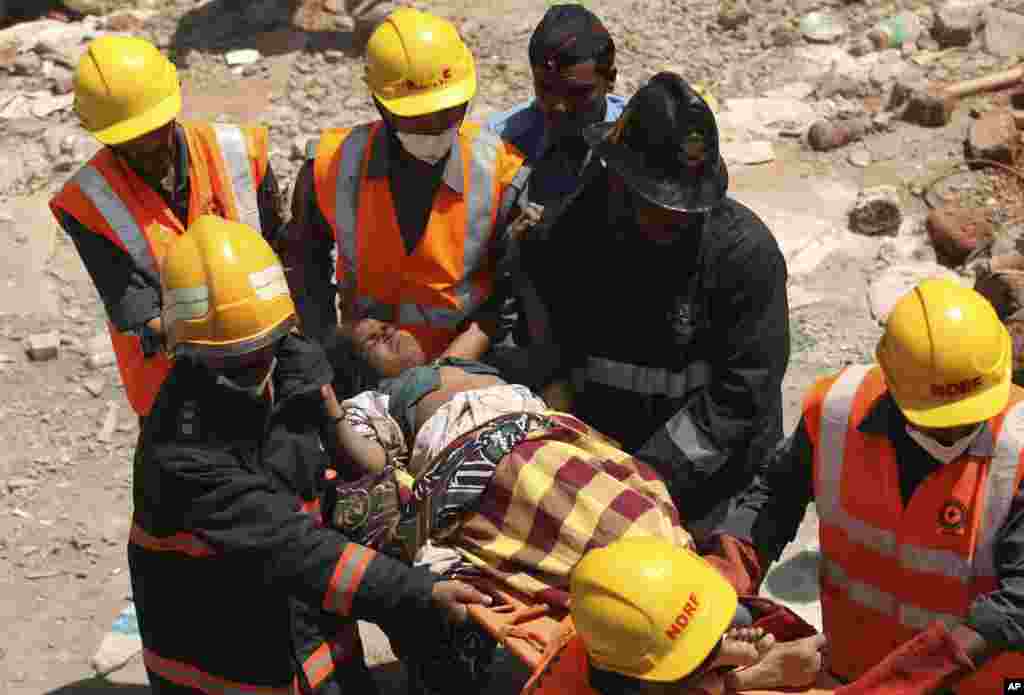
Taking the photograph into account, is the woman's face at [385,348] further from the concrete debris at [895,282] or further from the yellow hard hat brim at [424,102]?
the concrete debris at [895,282]

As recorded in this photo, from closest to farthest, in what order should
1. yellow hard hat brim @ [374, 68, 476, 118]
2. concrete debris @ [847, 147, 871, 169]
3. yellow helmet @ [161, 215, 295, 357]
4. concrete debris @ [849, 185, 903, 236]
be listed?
1. yellow helmet @ [161, 215, 295, 357]
2. yellow hard hat brim @ [374, 68, 476, 118]
3. concrete debris @ [849, 185, 903, 236]
4. concrete debris @ [847, 147, 871, 169]

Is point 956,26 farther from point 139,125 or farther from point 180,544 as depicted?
point 180,544

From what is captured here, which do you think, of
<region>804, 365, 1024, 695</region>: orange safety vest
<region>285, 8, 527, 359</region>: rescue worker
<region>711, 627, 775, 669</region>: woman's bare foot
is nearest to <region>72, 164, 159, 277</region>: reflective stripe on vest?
<region>285, 8, 527, 359</region>: rescue worker

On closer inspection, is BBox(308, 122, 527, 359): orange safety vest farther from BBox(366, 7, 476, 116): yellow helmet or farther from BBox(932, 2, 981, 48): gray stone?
BBox(932, 2, 981, 48): gray stone

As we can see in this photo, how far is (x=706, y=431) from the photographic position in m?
3.83

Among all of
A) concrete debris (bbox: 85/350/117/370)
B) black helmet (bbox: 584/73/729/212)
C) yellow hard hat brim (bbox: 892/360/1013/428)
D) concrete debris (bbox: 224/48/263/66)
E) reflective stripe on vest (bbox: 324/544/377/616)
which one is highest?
black helmet (bbox: 584/73/729/212)

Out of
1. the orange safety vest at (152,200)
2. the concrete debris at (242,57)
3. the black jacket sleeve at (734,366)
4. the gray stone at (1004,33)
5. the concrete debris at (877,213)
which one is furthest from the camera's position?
the concrete debris at (242,57)

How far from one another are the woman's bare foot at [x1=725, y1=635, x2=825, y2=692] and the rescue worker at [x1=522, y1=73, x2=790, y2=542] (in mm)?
754

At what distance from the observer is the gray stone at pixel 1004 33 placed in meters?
8.93

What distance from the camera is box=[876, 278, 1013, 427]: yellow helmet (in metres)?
3.08

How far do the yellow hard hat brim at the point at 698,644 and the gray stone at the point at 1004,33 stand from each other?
6937 millimetres

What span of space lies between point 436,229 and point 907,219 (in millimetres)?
3899

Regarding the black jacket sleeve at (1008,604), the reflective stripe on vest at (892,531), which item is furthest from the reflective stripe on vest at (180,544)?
the black jacket sleeve at (1008,604)

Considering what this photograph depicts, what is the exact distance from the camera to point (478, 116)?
9.06m
